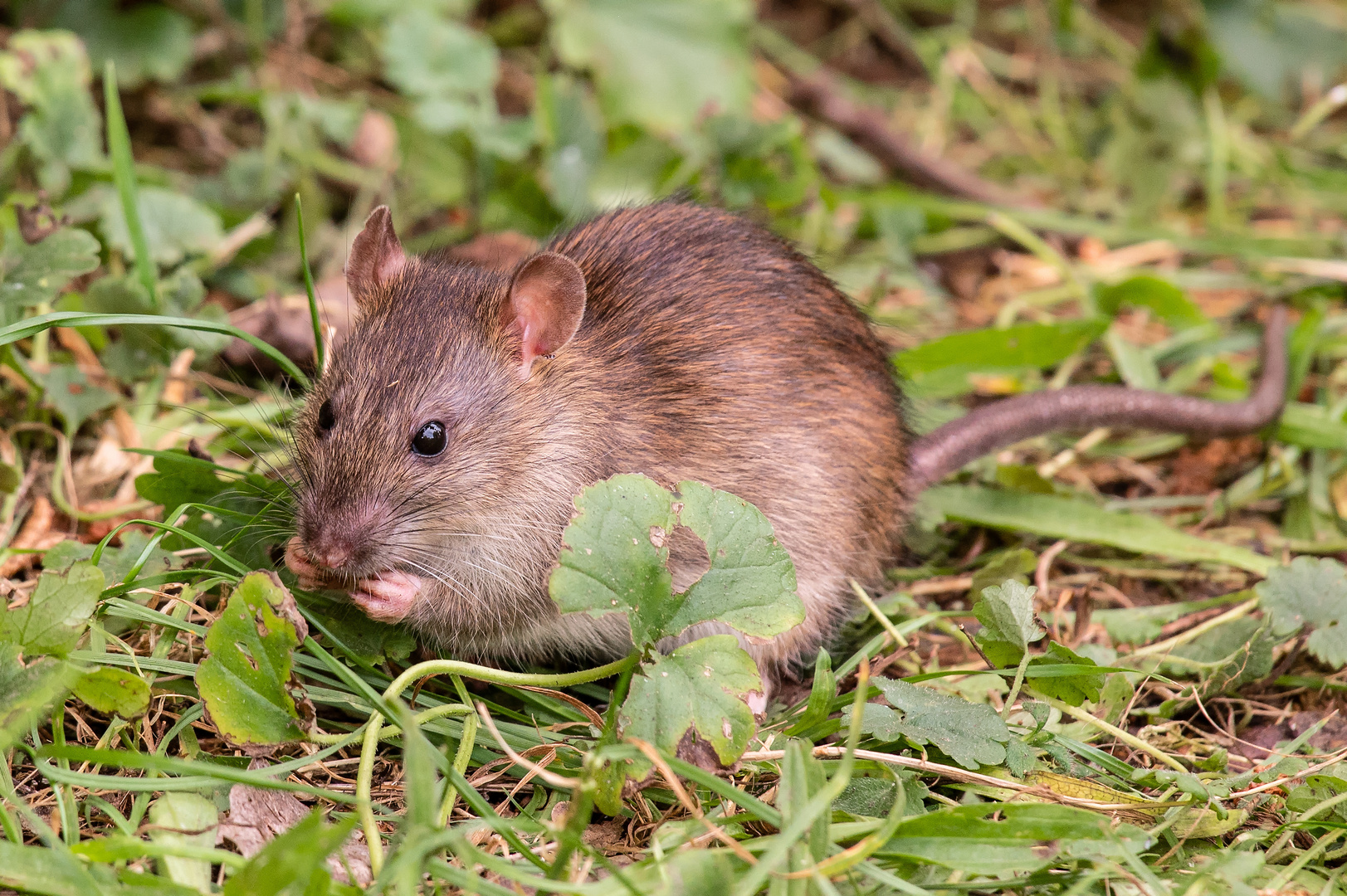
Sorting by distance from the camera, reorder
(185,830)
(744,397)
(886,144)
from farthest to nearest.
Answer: (886,144) < (744,397) < (185,830)

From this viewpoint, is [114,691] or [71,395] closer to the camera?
[114,691]

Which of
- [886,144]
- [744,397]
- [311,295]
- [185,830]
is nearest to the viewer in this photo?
[185,830]

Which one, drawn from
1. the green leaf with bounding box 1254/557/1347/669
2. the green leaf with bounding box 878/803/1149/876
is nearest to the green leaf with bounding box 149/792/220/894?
the green leaf with bounding box 878/803/1149/876

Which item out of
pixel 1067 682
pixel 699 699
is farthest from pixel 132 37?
pixel 1067 682

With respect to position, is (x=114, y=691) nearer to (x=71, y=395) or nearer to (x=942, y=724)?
(x=71, y=395)

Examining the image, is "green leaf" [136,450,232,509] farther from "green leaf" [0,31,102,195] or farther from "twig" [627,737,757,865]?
Answer: "green leaf" [0,31,102,195]

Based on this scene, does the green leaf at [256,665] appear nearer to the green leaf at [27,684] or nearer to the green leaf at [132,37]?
the green leaf at [27,684]
